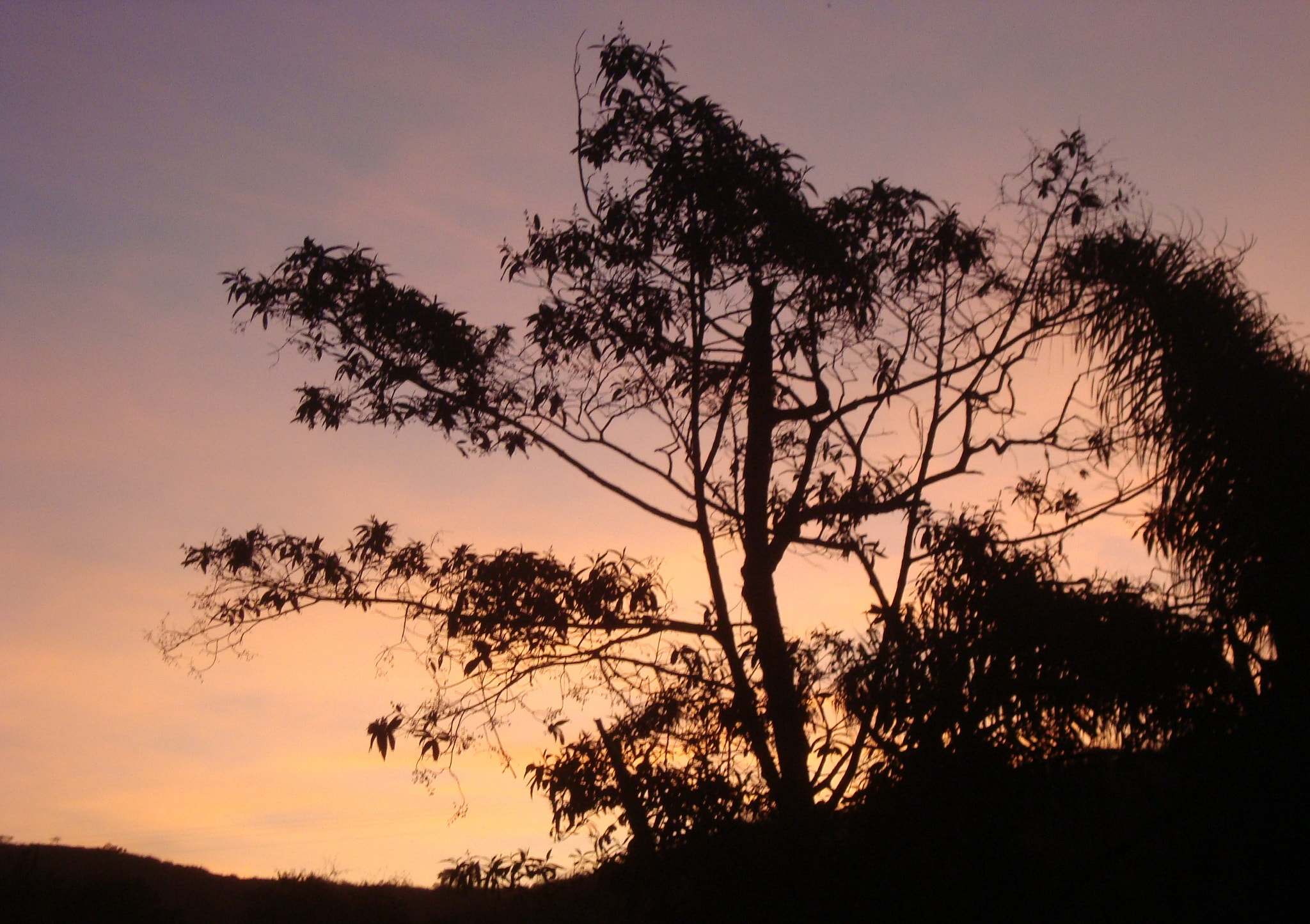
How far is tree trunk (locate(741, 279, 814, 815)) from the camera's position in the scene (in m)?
8.95

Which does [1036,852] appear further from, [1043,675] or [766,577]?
[766,577]

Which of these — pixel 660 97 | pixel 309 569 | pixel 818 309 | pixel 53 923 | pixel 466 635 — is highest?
pixel 660 97

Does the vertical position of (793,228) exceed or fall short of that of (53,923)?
it exceeds it

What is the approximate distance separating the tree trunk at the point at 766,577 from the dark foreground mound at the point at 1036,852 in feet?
2.65

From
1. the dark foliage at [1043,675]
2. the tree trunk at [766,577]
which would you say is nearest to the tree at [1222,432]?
the dark foliage at [1043,675]

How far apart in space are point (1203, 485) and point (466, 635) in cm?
624

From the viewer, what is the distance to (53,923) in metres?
10.5

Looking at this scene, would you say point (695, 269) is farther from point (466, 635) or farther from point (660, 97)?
point (466, 635)

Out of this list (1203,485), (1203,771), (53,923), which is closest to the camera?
(1203,771)

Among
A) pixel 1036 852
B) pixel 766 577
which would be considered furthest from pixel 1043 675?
pixel 766 577

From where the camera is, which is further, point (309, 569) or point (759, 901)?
point (309, 569)

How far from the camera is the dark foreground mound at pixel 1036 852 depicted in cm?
601

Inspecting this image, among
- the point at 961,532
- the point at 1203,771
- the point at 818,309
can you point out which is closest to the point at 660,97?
the point at 818,309

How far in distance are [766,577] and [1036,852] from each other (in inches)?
147
